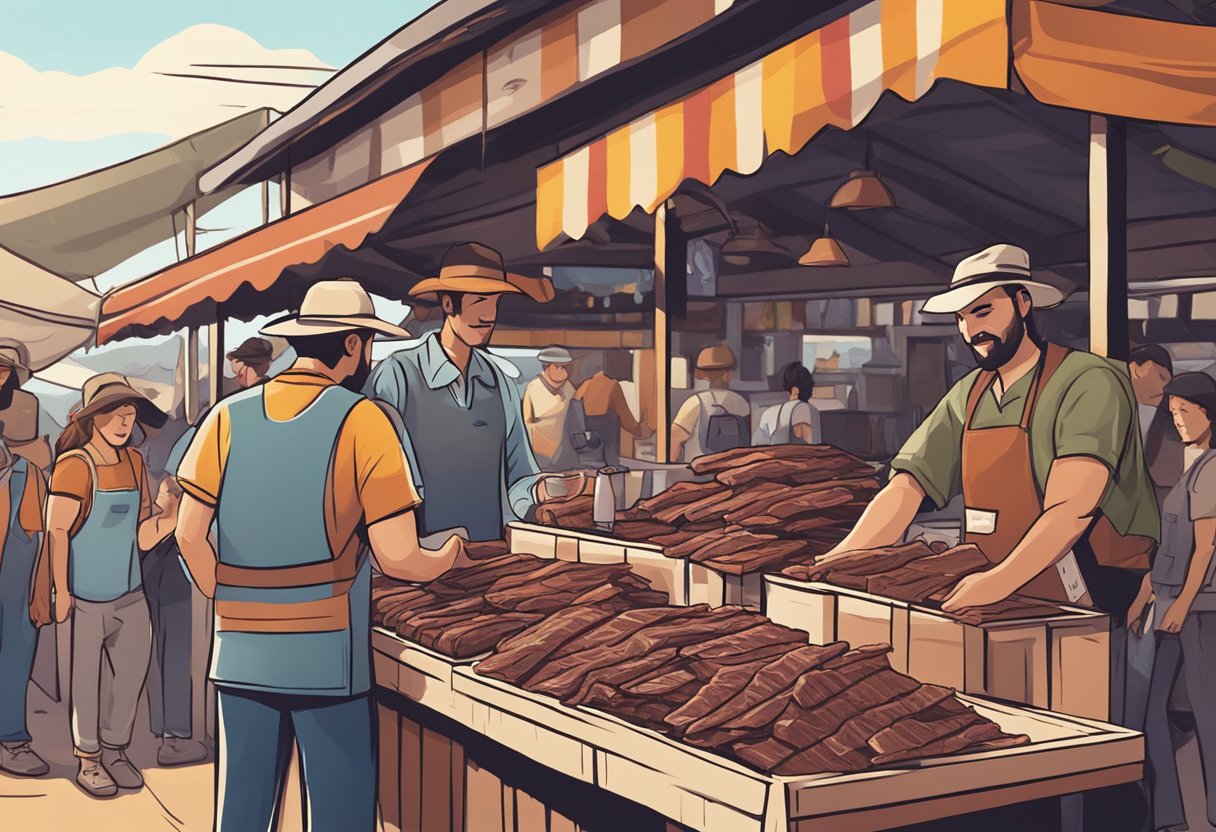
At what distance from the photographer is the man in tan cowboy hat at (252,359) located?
23.7 feet

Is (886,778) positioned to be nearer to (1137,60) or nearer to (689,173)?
(1137,60)

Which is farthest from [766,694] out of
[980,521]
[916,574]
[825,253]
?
[825,253]

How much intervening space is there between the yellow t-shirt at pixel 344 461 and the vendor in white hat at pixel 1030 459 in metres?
1.34

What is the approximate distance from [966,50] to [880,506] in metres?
1.42

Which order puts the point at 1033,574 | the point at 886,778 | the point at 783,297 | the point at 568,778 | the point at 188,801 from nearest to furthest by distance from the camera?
the point at 886,778
the point at 568,778
the point at 1033,574
the point at 188,801
the point at 783,297

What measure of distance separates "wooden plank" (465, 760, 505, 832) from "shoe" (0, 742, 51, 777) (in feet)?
12.7

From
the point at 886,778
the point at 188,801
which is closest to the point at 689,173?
the point at 886,778

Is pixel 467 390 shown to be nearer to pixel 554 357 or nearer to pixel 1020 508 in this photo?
pixel 1020 508

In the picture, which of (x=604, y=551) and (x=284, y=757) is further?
(x=604, y=551)

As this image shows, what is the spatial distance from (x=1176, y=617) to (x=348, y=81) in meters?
6.38

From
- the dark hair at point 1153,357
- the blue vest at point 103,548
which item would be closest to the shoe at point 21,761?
the blue vest at point 103,548

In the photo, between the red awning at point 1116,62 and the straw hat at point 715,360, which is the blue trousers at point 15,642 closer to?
the straw hat at point 715,360

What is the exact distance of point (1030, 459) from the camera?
3.49 m

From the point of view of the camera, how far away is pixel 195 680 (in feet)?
20.7
